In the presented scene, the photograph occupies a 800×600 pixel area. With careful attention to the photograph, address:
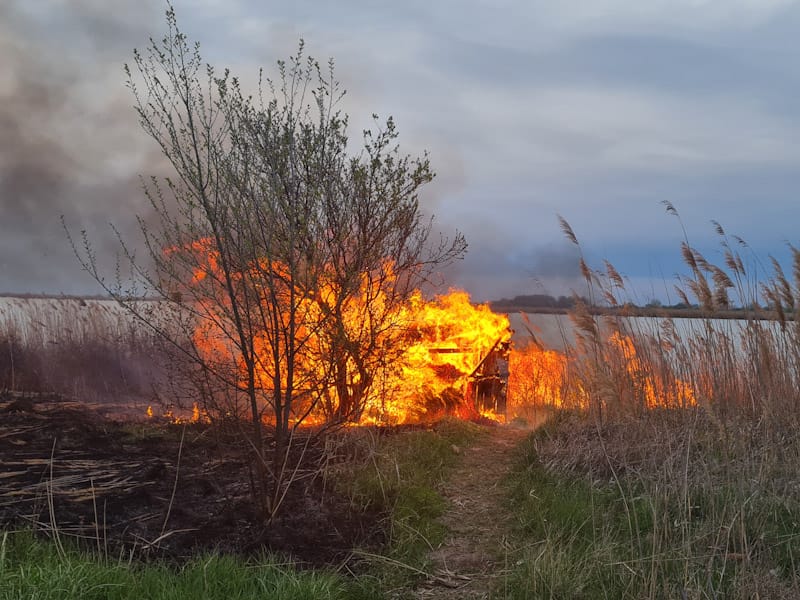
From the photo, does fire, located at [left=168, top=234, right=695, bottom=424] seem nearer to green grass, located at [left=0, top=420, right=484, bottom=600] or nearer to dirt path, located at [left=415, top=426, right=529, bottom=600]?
green grass, located at [left=0, top=420, right=484, bottom=600]

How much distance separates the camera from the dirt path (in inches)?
160

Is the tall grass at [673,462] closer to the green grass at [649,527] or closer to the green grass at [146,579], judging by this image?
the green grass at [649,527]

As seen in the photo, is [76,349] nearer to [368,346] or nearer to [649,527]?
[368,346]

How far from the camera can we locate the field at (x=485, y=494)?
11.8ft

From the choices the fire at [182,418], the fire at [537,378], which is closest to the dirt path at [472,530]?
the fire at [537,378]

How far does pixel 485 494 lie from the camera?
5918 mm

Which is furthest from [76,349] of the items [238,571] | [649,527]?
[649,527]

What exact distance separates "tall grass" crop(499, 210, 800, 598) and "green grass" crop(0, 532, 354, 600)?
3.89 feet

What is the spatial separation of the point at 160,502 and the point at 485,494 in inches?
110

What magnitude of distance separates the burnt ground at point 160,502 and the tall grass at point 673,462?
1.44m

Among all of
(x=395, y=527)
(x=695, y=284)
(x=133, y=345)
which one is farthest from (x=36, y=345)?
(x=695, y=284)

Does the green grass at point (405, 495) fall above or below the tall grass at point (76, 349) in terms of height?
below

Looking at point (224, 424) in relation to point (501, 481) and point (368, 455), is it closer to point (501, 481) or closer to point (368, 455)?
point (368, 455)

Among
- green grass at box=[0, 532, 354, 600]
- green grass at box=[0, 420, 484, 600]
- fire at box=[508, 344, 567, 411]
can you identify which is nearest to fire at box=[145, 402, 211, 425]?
green grass at box=[0, 420, 484, 600]
